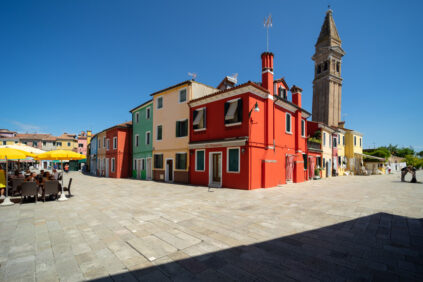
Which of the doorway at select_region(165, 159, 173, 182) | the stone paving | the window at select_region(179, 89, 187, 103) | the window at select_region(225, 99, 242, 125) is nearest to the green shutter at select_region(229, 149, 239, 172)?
the window at select_region(225, 99, 242, 125)

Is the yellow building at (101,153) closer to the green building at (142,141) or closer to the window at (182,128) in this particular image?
the green building at (142,141)

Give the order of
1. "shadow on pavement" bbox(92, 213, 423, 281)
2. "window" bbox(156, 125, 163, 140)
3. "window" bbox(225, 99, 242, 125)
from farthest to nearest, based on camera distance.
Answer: "window" bbox(156, 125, 163, 140)
"window" bbox(225, 99, 242, 125)
"shadow on pavement" bbox(92, 213, 423, 281)

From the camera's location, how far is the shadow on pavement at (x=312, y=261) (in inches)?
113

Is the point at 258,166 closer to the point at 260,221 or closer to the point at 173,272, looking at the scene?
the point at 260,221

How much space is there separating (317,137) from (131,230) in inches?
951

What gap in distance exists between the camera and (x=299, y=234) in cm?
455

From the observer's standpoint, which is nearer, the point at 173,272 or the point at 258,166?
the point at 173,272

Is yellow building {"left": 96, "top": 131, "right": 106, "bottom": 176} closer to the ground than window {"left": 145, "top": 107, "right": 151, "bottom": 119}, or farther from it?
closer to the ground

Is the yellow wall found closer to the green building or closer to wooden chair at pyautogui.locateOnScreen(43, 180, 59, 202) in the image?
the green building

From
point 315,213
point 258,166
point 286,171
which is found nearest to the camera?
point 315,213

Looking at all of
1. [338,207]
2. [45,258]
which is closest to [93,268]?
[45,258]

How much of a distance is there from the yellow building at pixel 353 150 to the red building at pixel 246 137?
19.6m

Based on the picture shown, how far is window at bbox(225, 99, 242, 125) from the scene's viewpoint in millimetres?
12781

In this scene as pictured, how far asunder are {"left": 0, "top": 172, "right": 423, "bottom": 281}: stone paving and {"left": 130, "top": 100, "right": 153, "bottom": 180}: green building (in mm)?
14059
